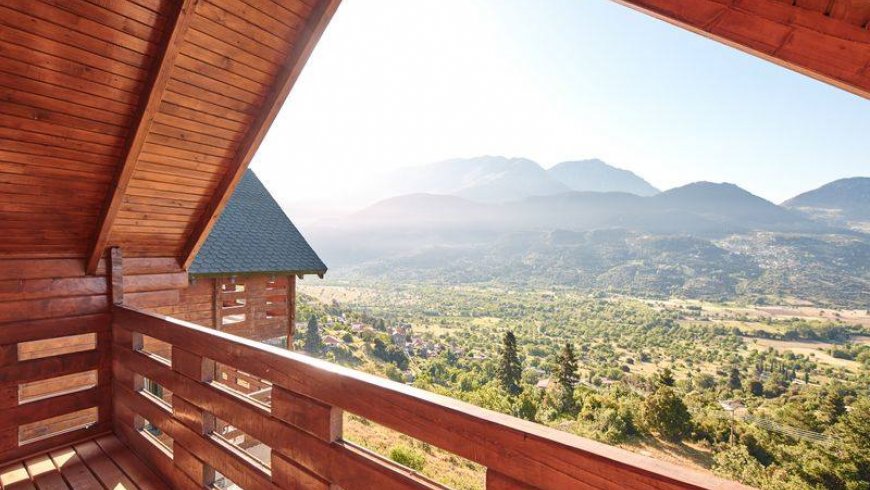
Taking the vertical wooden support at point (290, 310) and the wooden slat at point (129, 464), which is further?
the vertical wooden support at point (290, 310)

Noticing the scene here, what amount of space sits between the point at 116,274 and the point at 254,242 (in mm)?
5931

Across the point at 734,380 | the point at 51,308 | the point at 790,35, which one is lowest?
the point at 734,380

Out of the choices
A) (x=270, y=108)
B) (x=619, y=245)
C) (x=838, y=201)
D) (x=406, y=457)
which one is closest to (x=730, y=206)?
(x=838, y=201)

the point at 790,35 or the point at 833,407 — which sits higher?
the point at 790,35

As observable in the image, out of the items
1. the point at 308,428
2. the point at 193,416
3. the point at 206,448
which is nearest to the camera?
the point at 308,428

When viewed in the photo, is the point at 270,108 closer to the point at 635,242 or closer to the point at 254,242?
the point at 254,242

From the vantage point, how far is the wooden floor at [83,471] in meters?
2.42

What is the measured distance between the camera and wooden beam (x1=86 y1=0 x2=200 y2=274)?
1.94 metres

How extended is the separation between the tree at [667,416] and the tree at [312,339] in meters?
26.3

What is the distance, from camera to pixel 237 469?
6.23 ft

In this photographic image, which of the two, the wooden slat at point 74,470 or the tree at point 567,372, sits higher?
the wooden slat at point 74,470

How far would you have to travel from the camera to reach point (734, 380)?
4156 centimetres

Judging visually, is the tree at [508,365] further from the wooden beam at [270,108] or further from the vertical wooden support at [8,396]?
the vertical wooden support at [8,396]

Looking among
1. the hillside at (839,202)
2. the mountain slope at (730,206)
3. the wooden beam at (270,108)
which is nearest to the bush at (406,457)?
the wooden beam at (270,108)
